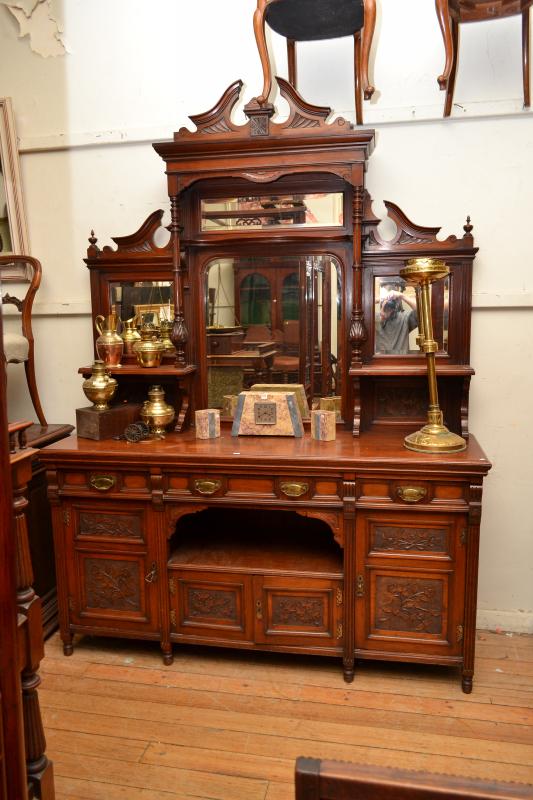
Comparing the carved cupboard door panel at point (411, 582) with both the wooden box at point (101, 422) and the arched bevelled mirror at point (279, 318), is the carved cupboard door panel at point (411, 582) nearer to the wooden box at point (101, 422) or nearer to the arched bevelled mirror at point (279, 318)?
the arched bevelled mirror at point (279, 318)

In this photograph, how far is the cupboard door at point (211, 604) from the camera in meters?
2.71

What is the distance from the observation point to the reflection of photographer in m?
2.93

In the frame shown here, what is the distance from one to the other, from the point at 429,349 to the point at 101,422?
4.90 ft

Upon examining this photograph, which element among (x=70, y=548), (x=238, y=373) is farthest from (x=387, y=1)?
(x=70, y=548)

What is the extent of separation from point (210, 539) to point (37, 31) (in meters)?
2.76

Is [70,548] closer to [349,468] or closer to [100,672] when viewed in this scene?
[100,672]

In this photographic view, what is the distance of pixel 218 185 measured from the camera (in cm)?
303

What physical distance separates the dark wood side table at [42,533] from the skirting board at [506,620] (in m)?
2.14

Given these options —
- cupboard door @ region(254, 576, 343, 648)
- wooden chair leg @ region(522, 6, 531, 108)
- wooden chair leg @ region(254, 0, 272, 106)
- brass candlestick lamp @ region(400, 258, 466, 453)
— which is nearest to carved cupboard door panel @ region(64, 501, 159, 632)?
cupboard door @ region(254, 576, 343, 648)

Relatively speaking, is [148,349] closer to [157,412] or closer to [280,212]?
[157,412]

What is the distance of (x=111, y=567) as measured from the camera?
2820 mm

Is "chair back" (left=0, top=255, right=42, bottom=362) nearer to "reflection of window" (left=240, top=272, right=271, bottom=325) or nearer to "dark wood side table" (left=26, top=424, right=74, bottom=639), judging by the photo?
"dark wood side table" (left=26, top=424, right=74, bottom=639)

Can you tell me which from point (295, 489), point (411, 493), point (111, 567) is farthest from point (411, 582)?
point (111, 567)

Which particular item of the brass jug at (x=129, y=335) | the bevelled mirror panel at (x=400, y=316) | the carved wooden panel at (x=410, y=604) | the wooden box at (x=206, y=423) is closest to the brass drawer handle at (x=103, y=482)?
the wooden box at (x=206, y=423)
